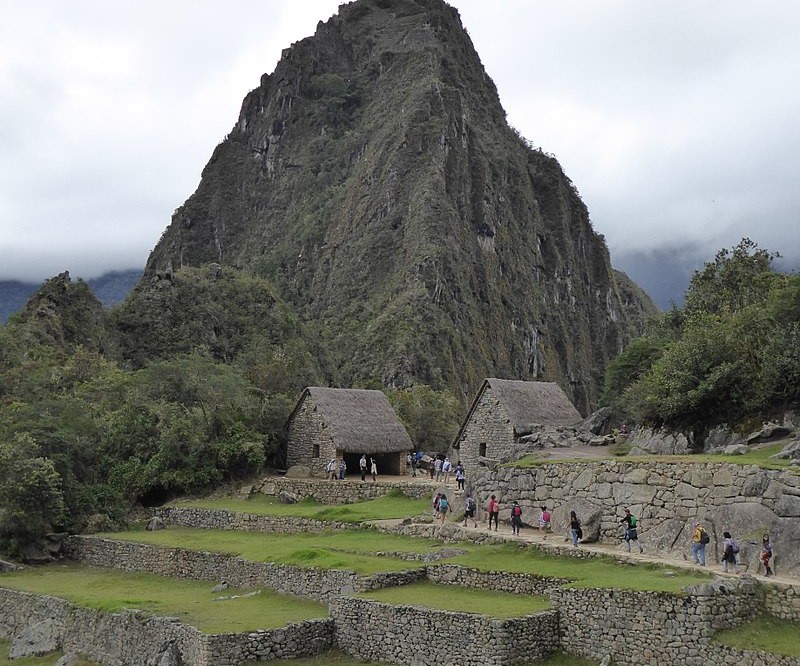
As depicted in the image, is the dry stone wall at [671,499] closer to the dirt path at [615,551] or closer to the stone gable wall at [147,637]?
the dirt path at [615,551]

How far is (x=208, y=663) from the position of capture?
17312mm

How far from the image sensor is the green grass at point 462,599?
17.1 metres

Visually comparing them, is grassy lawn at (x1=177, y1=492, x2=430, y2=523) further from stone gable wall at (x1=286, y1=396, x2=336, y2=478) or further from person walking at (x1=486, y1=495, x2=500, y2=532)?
person walking at (x1=486, y1=495, x2=500, y2=532)

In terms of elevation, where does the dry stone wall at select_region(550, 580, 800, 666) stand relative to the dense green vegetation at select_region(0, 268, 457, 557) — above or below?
below

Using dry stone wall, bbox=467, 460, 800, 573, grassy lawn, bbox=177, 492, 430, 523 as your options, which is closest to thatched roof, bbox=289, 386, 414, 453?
grassy lawn, bbox=177, 492, 430, 523

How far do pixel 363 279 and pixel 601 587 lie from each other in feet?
332

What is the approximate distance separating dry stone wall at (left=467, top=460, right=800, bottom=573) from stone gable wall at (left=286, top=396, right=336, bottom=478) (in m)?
12.6

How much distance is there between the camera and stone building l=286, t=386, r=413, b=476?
34562 millimetres

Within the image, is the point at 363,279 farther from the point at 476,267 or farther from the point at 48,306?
the point at 48,306

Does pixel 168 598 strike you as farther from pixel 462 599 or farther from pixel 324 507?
pixel 462 599

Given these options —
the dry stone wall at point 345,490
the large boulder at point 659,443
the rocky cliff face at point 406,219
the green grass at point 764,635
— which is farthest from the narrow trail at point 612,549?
the rocky cliff face at point 406,219

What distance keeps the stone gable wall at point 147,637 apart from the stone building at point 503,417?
13.7 m

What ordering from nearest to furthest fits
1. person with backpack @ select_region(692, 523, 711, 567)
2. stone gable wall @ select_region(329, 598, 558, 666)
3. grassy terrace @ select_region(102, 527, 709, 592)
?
stone gable wall @ select_region(329, 598, 558, 666), grassy terrace @ select_region(102, 527, 709, 592), person with backpack @ select_region(692, 523, 711, 567)

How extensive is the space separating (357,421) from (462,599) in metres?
17.8
